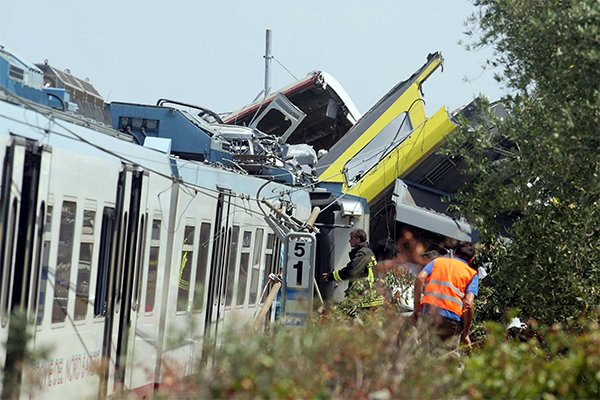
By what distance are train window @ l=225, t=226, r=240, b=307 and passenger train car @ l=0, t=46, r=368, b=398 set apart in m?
0.03

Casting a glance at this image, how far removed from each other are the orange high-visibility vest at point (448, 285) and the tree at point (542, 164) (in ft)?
1.17

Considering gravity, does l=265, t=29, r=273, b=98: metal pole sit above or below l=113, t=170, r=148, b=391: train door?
above

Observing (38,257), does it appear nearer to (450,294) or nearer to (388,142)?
(450,294)

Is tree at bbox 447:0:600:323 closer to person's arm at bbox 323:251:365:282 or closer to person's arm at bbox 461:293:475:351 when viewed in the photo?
person's arm at bbox 461:293:475:351

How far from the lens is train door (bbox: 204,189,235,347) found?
1026 cm

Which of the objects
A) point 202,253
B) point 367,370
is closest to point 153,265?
point 202,253

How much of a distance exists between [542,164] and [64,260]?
3.87 meters

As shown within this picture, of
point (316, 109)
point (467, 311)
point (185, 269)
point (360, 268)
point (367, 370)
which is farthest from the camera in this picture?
point (316, 109)

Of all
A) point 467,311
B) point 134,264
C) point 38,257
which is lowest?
point 467,311

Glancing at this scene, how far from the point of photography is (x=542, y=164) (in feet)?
23.0

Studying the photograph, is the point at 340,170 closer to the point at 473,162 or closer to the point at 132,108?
the point at 132,108

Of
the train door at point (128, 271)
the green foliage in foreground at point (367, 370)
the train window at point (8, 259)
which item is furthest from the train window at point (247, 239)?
the green foliage in foreground at point (367, 370)

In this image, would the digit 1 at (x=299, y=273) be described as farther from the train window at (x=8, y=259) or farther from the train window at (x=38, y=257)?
the train window at (x=8, y=259)

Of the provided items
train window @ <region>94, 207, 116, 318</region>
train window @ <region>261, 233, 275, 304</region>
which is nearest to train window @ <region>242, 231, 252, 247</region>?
train window @ <region>261, 233, 275, 304</region>
